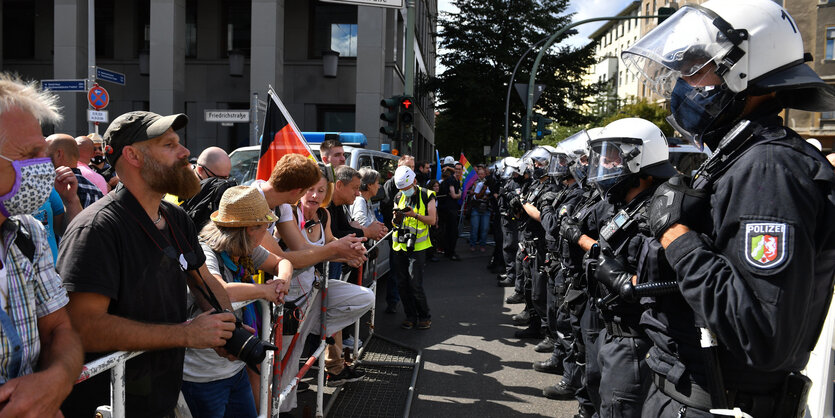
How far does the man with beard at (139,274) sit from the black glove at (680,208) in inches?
66.7

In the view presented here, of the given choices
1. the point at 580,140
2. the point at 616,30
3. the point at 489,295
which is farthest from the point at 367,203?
the point at 616,30

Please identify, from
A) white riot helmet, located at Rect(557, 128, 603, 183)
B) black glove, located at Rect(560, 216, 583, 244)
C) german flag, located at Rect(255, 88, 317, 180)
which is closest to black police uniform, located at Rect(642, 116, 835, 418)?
black glove, located at Rect(560, 216, 583, 244)

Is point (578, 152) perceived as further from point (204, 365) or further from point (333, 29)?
point (333, 29)

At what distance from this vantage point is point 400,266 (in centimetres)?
732

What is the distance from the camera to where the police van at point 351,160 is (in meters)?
7.67

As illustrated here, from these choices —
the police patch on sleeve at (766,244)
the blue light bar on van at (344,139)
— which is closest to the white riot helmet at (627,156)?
the police patch on sleeve at (766,244)

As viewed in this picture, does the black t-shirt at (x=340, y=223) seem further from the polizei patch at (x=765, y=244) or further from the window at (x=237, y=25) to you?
the window at (x=237, y=25)

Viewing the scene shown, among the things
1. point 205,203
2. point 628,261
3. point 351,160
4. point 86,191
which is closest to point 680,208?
point 628,261

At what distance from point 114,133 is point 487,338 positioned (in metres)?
5.34

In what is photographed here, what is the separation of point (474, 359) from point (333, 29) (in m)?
16.2

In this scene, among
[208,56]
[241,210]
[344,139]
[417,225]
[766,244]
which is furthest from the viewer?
[208,56]

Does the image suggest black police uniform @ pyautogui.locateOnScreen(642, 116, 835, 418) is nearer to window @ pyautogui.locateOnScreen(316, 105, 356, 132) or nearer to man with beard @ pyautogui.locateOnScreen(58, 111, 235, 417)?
man with beard @ pyautogui.locateOnScreen(58, 111, 235, 417)

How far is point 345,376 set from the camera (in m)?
5.25

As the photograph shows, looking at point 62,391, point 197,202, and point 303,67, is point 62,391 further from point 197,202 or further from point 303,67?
point 303,67
